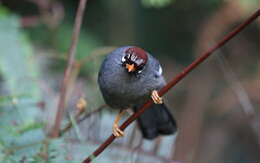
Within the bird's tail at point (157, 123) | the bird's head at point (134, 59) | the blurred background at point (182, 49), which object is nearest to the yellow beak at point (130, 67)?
the bird's head at point (134, 59)

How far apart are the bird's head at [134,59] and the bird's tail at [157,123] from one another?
0.68 meters

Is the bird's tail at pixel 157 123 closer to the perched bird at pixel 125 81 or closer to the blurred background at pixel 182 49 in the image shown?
the perched bird at pixel 125 81

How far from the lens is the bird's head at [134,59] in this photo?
287 centimetres

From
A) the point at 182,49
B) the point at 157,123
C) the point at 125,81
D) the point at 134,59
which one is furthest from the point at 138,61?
the point at 182,49

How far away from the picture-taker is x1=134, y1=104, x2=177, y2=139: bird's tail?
3.45 m

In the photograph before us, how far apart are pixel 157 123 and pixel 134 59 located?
0.85 metres

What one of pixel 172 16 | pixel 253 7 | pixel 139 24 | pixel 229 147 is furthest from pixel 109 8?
pixel 229 147

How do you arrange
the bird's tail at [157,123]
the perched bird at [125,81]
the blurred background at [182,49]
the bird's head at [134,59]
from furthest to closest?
the blurred background at [182,49] < the bird's tail at [157,123] < the perched bird at [125,81] < the bird's head at [134,59]

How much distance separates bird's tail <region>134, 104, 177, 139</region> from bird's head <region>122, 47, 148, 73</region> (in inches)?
26.9

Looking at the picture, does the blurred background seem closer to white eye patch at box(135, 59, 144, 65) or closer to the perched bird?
the perched bird

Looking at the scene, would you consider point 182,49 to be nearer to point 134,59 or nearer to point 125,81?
point 125,81

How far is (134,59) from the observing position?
9.50 feet

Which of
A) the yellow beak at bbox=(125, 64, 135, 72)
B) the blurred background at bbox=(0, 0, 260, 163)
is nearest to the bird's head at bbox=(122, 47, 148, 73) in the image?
the yellow beak at bbox=(125, 64, 135, 72)

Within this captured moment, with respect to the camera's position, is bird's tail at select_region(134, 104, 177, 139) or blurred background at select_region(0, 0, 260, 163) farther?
blurred background at select_region(0, 0, 260, 163)
